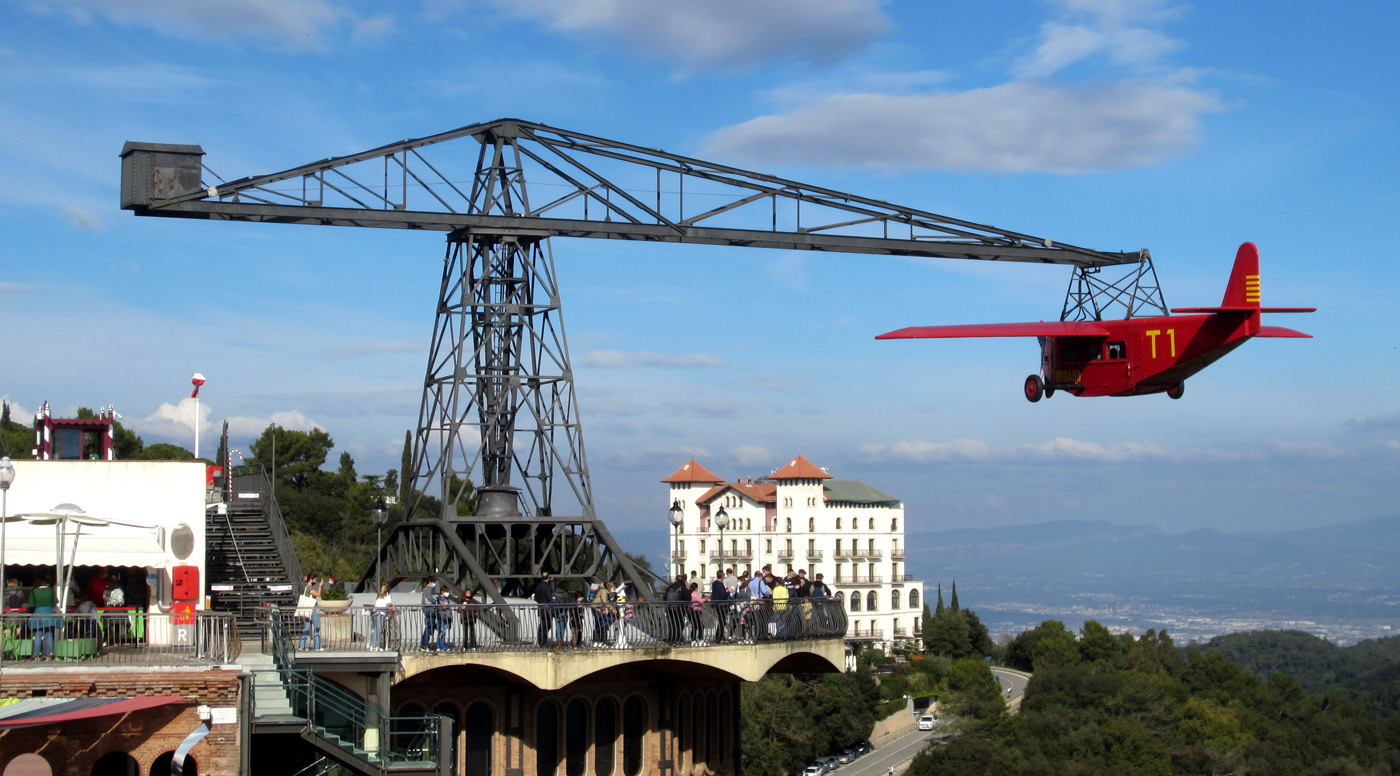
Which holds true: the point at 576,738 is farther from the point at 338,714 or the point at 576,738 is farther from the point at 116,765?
the point at 116,765

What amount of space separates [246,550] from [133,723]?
1670cm

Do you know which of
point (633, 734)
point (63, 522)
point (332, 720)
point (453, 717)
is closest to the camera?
point (332, 720)

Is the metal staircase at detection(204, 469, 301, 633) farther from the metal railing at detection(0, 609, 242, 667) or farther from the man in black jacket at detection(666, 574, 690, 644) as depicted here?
the man in black jacket at detection(666, 574, 690, 644)

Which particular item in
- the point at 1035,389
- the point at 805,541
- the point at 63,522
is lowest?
the point at 805,541

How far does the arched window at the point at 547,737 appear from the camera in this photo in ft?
98.9

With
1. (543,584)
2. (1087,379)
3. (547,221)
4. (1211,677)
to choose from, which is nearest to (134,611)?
(543,584)

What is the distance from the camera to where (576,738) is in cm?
3059

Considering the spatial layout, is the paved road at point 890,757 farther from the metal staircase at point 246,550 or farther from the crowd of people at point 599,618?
the crowd of people at point 599,618

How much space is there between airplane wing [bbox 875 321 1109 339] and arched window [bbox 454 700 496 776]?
11.6 m

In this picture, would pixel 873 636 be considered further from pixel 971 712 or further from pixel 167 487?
pixel 167 487

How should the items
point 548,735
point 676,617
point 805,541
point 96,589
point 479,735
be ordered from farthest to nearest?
point 805,541 < point 548,735 < point 479,735 < point 676,617 < point 96,589

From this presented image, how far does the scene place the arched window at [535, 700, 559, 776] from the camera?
30141mm

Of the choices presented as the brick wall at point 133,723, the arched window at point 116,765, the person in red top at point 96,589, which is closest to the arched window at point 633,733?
the brick wall at point 133,723

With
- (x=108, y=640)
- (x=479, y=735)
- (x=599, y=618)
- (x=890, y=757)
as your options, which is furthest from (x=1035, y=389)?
(x=890, y=757)
